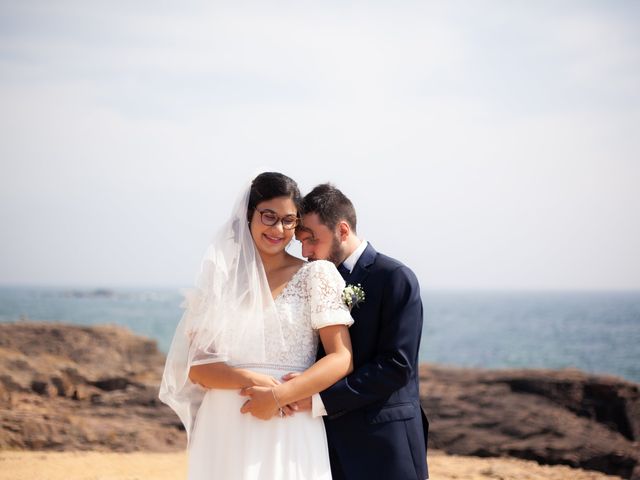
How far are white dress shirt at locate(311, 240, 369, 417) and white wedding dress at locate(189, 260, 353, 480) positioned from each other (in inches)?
2.8

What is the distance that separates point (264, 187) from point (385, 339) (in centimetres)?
106

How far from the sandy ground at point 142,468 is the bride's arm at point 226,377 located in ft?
13.9

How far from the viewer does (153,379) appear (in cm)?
1187

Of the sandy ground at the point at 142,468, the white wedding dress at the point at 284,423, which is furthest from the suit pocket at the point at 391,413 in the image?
the sandy ground at the point at 142,468

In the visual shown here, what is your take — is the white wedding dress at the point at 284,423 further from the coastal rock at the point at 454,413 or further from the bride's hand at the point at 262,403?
the coastal rock at the point at 454,413

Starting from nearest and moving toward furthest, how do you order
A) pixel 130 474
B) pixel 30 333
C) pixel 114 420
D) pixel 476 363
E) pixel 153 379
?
pixel 130 474, pixel 114 420, pixel 153 379, pixel 30 333, pixel 476 363

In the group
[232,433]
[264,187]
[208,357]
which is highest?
[264,187]

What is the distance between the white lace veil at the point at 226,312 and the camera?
381 cm

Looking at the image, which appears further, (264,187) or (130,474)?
(130,474)

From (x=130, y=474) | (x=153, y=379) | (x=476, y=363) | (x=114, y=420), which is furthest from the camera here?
(x=476, y=363)

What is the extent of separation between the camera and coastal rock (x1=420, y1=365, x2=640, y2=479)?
871cm

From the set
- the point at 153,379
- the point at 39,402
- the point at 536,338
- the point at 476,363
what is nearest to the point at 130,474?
the point at 39,402

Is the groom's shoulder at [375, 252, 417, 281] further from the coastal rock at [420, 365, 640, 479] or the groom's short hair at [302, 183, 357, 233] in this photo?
the coastal rock at [420, 365, 640, 479]

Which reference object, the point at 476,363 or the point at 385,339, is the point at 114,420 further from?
the point at 476,363
